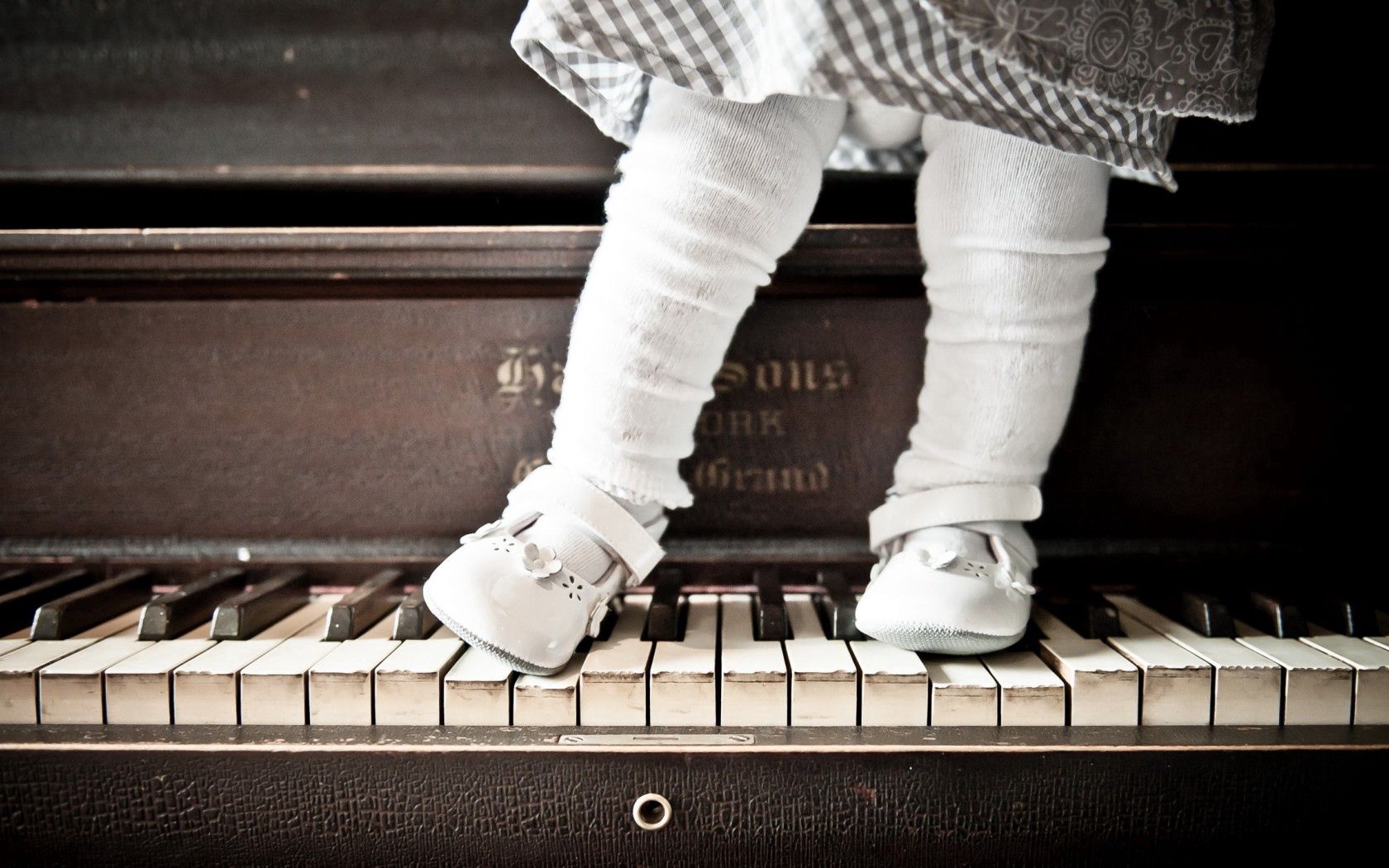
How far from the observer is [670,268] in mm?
559

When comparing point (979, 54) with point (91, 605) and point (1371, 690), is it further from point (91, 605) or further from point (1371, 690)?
point (91, 605)

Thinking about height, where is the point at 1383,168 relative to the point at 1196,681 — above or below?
above

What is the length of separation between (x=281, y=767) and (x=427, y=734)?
11 cm

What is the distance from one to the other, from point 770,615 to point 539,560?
0.20 m

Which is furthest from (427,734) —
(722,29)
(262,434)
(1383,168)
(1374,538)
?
(1383,168)

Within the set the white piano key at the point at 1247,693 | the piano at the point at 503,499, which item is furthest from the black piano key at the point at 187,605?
the white piano key at the point at 1247,693

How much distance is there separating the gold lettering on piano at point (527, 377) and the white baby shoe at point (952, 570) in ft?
1.14

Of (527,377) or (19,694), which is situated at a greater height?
(527,377)

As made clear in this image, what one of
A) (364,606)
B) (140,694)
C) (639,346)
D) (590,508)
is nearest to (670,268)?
(639,346)

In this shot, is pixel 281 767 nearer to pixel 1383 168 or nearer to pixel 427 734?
pixel 427 734

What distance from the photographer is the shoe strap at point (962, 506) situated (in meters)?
0.62

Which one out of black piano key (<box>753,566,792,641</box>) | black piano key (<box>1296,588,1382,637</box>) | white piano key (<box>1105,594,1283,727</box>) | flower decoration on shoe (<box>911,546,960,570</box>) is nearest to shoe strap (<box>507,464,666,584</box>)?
black piano key (<box>753,566,792,641</box>)

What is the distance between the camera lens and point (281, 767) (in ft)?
1.80

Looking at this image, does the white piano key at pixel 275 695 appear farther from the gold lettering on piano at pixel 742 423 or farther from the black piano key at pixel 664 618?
the gold lettering on piano at pixel 742 423
